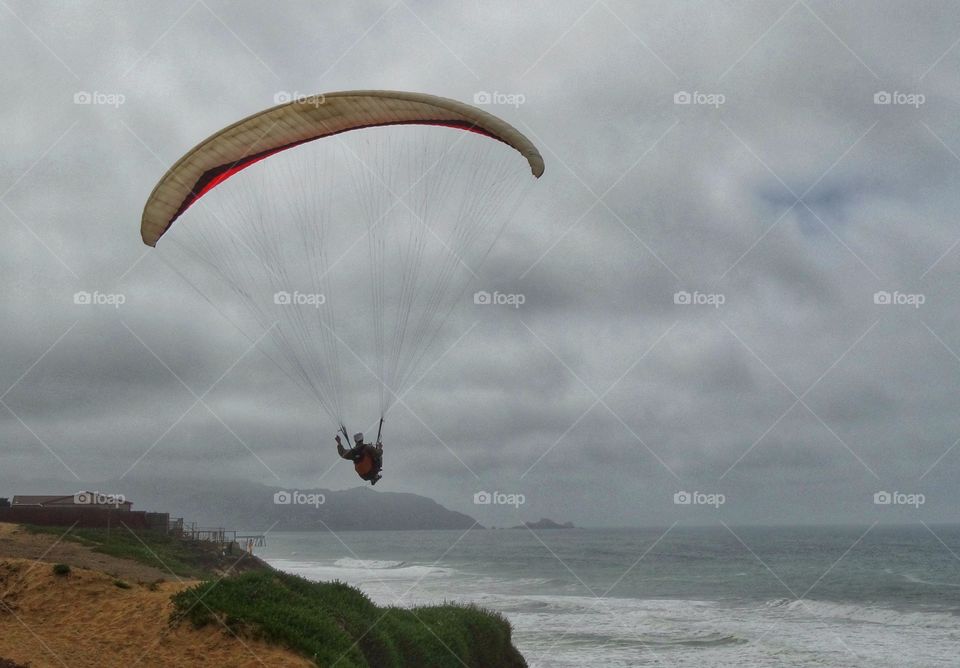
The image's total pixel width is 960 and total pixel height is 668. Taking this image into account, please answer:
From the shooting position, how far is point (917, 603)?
158ft

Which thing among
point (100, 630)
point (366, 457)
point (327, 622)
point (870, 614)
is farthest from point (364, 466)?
point (870, 614)

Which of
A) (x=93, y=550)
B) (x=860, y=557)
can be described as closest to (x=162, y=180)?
(x=93, y=550)

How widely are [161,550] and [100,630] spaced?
43.2ft

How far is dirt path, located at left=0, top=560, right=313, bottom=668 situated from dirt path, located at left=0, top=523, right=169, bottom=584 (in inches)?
152

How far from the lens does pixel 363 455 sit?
610 inches

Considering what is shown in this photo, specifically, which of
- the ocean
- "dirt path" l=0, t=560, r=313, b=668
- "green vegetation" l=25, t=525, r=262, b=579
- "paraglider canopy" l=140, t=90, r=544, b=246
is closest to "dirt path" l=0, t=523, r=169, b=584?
"green vegetation" l=25, t=525, r=262, b=579

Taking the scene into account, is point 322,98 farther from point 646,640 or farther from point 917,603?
point 917,603

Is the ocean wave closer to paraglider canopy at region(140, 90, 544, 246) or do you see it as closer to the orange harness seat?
the orange harness seat

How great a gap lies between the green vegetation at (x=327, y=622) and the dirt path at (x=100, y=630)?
0.32m

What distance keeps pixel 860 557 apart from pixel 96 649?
89788mm

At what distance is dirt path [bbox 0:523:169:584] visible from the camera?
2023 cm

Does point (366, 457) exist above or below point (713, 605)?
above

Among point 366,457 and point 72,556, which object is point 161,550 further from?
point 366,457

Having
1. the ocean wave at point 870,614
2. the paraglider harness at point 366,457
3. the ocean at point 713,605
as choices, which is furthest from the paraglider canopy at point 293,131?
the ocean wave at point 870,614
